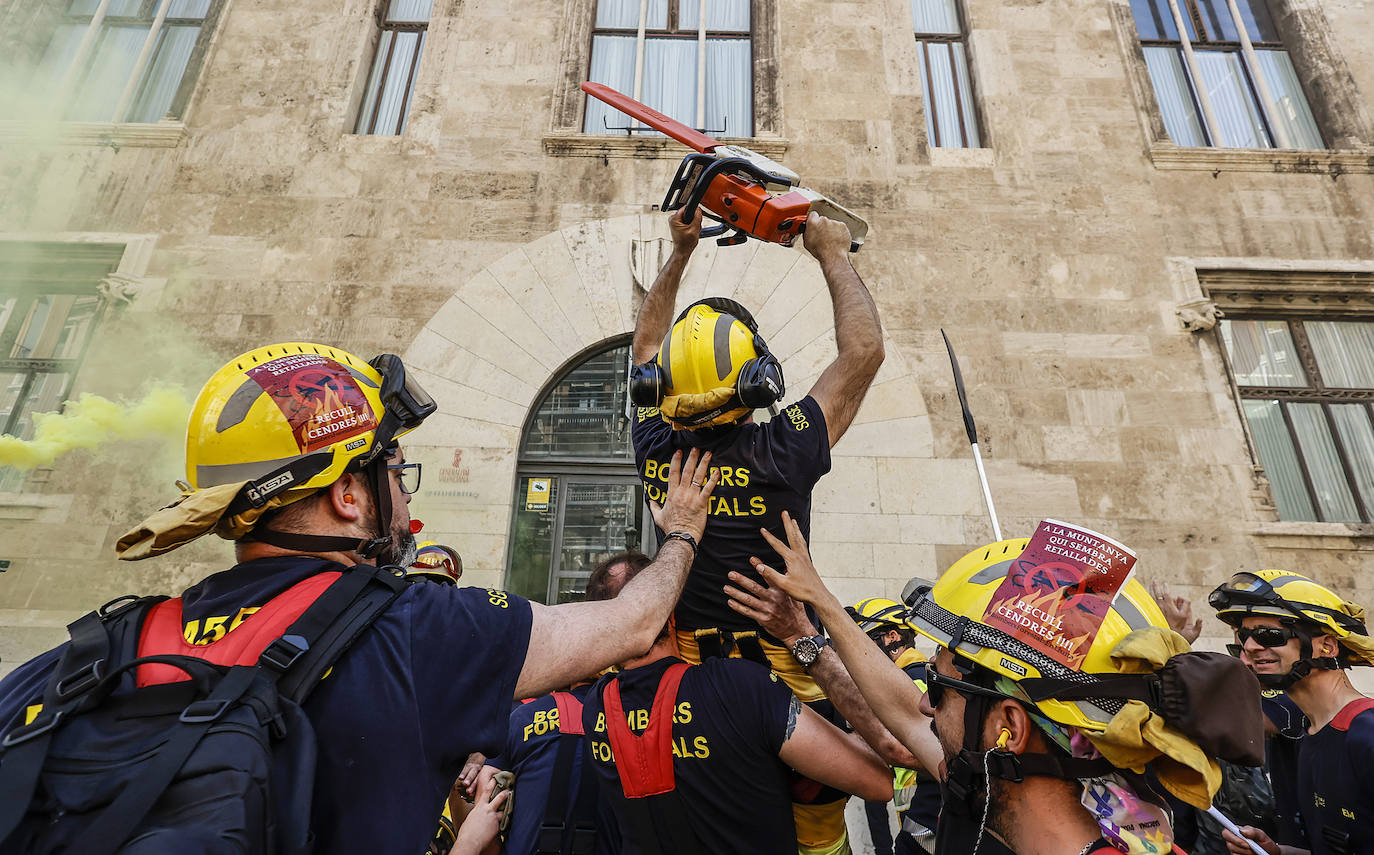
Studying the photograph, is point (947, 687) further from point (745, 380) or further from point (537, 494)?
point (537, 494)

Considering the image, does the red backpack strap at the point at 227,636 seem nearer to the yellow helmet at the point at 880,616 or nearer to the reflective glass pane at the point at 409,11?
the yellow helmet at the point at 880,616

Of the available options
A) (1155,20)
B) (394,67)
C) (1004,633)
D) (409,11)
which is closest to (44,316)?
(394,67)

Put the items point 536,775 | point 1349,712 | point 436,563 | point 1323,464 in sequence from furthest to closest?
point 1323,464, point 436,563, point 1349,712, point 536,775

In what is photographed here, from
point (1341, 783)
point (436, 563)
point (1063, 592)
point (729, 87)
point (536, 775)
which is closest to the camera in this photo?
point (1063, 592)

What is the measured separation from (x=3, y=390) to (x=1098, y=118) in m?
11.5

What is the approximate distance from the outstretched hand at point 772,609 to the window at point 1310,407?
6.91m

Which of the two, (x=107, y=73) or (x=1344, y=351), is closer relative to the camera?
(x=1344, y=351)

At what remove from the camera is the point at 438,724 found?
1577 mm

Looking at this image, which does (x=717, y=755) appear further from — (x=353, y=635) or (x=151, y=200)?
(x=151, y=200)

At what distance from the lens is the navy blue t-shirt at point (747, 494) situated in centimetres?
266

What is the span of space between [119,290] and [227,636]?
7367 mm

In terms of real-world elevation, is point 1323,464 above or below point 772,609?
above

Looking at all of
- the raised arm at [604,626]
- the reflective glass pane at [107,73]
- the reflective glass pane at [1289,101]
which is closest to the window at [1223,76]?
the reflective glass pane at [1289,101]

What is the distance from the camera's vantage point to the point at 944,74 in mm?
8547
